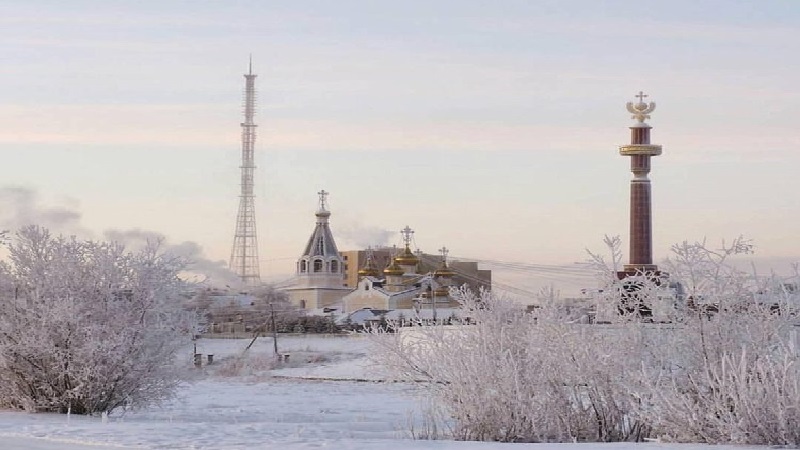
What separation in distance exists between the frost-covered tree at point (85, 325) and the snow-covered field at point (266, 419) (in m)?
0.69

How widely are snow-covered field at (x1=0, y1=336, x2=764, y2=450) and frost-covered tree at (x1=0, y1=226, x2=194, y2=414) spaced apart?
0.69 meters

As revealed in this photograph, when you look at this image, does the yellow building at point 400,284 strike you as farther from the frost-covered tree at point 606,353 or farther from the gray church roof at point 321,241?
the frost-covered tree at point 606,353

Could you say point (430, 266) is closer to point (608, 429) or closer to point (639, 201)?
point (639, 201)

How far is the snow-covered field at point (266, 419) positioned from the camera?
54.2ft

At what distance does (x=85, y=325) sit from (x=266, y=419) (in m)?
4.82

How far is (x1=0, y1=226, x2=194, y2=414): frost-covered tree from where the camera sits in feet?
73.3

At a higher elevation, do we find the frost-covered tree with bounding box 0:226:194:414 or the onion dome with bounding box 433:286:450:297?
the onion dome with bounding box 433:286:450:297

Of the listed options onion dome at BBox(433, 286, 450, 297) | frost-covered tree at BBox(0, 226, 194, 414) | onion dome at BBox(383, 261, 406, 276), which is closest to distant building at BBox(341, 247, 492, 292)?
onion dome at BBox(383, 261, 406, 276)

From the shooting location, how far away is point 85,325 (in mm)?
22375

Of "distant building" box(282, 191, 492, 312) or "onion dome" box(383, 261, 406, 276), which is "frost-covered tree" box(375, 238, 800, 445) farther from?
"onion dome" box(383, 261, 406, 276)

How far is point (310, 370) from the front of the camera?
4969 cm

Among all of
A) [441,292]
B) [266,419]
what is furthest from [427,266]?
[266,419]

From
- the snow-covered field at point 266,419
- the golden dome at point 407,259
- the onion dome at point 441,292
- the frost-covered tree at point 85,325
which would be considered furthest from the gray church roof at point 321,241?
the frost-covered tree at point 85,325

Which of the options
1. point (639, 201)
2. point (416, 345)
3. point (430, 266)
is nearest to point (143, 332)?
point (416, 345)
